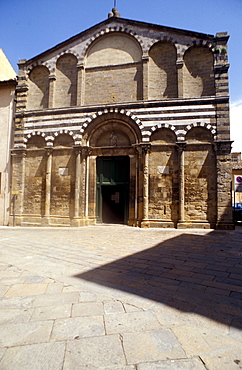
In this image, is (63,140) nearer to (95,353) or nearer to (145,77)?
(145,77)

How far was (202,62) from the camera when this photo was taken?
11609 mm

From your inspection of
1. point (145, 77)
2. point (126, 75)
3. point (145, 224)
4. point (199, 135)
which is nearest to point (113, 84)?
point (126, 75)

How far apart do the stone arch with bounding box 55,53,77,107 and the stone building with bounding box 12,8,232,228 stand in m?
0.06

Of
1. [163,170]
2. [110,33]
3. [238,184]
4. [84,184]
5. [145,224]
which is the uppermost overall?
[110,33]

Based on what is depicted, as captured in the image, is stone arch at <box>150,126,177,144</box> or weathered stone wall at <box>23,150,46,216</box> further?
weathered stone wall at <box>23,150,46,216</box>

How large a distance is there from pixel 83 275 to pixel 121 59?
478 inches

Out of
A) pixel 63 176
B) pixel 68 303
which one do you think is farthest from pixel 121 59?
pixel 68 303

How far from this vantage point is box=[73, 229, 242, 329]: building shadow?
2623 mm

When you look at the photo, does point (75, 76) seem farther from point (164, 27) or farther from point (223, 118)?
point (223, 118)

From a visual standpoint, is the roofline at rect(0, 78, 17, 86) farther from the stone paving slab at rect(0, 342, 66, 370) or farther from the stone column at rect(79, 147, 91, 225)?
the stone paving slab at rect(0, 342, 66, 370)

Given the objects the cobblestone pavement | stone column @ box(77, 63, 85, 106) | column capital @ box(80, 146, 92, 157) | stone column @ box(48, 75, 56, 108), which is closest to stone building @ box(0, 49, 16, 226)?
stone column @ box(48, 75, 56, 108)

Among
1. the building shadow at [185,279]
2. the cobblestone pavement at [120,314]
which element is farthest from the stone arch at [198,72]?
the cobblestone pavement at [120,314]

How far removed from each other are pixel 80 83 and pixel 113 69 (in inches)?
78.1

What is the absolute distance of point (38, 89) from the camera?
13.4m
